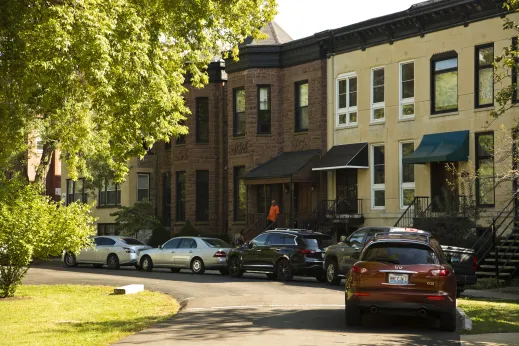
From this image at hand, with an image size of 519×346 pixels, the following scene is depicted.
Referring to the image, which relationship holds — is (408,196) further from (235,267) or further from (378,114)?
(235,267)

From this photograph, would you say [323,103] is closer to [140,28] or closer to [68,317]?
[140,28]

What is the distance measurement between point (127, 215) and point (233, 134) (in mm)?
8389

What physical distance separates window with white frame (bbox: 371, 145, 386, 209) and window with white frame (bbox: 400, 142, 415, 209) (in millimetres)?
1122

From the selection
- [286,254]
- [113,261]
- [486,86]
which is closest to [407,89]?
[486,86]

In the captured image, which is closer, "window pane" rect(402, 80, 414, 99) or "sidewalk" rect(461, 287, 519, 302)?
"sidewalk" rect(461, 287, 519, 302)

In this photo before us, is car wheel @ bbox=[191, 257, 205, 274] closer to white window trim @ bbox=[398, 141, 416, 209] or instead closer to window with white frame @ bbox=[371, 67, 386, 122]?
white window trim @ bbox=[398, 141, 416, 209]

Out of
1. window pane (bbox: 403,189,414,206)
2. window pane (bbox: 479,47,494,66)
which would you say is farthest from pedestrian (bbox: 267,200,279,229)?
window pane (bbox: 479,47,494,66)

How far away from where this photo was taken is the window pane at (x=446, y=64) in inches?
1248

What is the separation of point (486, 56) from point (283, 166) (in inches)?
417

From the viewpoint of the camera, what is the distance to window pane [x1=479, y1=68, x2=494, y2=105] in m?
30.2

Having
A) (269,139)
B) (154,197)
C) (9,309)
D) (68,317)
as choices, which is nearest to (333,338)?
(68,317)

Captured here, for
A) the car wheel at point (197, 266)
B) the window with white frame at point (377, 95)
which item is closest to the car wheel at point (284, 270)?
the car wheel at point (197, 266)

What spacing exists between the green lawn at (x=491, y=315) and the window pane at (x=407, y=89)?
13.6m

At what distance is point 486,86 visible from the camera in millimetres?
30359
